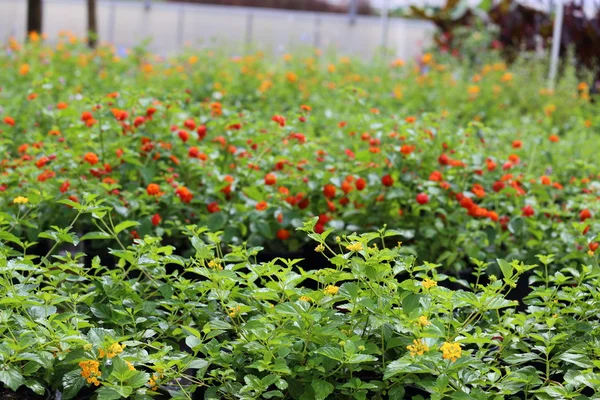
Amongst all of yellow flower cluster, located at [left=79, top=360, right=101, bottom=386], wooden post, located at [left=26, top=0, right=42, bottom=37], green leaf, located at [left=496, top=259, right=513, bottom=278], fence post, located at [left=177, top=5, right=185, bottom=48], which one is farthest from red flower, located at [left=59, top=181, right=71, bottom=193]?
fence post, located at [left=177, top=5, right=185, bottom=48]

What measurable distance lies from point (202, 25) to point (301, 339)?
1335 centimetres

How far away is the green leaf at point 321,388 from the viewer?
66.4 inches

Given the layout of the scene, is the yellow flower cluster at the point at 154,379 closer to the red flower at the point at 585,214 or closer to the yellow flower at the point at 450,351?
the yellow flower at the point at 450,351

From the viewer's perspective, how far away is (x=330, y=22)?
1505cm

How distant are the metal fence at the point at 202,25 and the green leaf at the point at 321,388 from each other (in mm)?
12536

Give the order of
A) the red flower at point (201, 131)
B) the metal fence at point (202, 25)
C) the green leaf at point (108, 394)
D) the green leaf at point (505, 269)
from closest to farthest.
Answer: the green leaf at point (108, 394) < the green leaf at point (505, 269) < the red flower at point (201, 131) < the metal fence at point (202, 25)

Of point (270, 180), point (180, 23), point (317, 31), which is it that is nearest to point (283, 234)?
point (270, 180)

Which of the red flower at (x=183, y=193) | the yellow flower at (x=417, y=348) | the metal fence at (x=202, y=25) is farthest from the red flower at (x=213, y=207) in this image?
the metal fence at (x=202, y=25)

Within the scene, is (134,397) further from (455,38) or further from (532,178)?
(455,38)

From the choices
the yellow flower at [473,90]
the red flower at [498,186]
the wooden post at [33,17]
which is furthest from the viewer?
the wooden post at [33,17]

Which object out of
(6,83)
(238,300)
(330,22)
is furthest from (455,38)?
(238,300)

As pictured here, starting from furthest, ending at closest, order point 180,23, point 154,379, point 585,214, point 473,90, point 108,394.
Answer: point 180,23
point 473,90
point 585,214
point 154,379
point 108,394

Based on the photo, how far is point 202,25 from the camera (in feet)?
48.0

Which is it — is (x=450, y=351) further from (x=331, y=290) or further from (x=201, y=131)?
(x=201, y=131)
